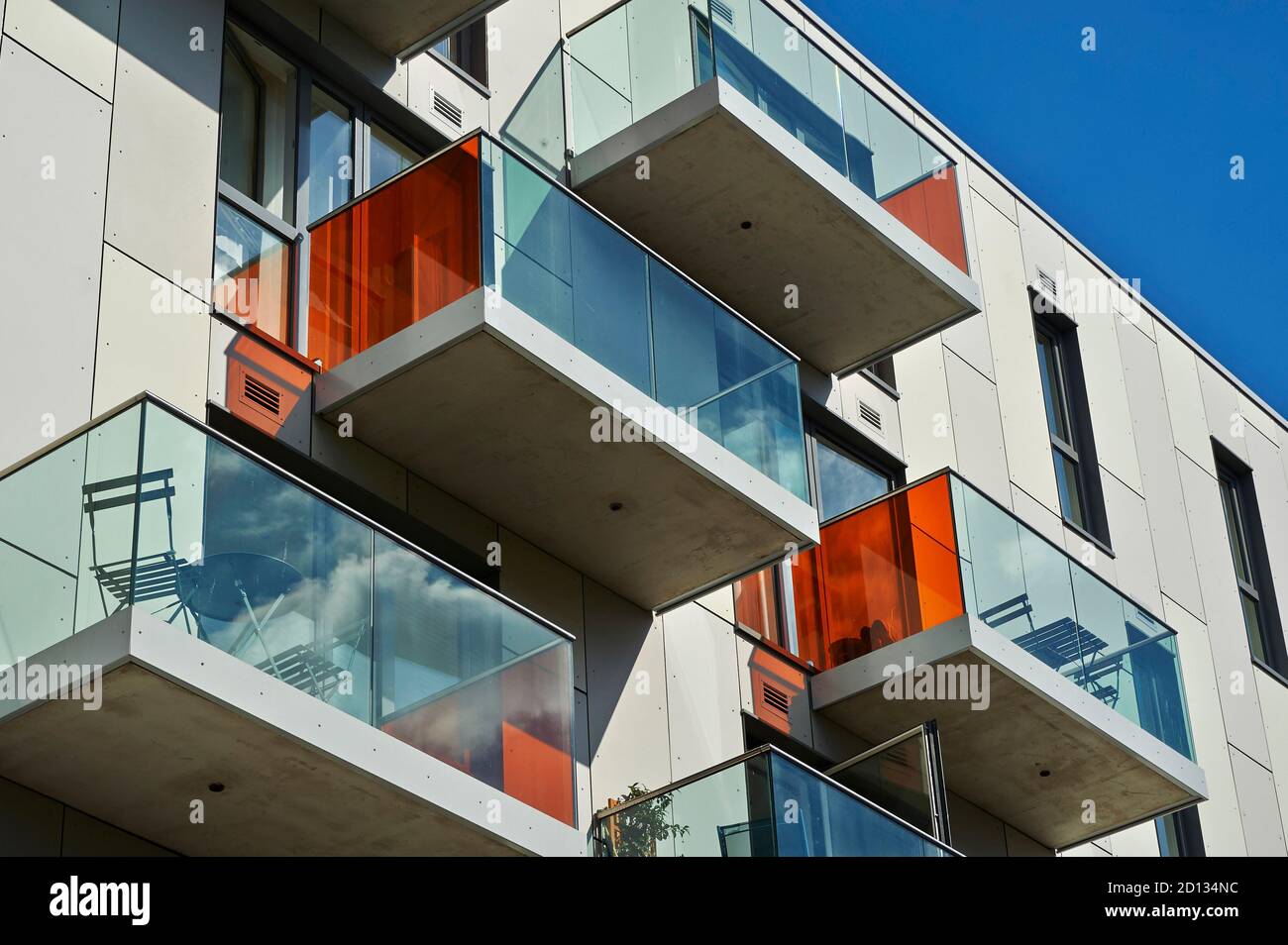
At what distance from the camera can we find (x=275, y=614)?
407 inches

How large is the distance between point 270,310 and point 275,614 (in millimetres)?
3270

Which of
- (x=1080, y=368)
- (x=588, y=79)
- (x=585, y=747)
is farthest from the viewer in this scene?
(x=1080, y=368)

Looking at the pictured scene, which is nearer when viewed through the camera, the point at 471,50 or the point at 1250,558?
the point at 471,50

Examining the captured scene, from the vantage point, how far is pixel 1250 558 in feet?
81.9

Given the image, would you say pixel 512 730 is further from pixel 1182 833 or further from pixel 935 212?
pixel 1182 833

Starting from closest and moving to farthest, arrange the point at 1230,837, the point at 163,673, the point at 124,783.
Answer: the point at 163,673 < the point at 124,783 < the point at 1230,837

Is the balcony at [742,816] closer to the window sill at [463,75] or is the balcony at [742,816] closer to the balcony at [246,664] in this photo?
the balcony at [246,664]

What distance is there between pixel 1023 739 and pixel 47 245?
8.78 metres

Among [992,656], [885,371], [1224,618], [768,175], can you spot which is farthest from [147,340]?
[1224,618]

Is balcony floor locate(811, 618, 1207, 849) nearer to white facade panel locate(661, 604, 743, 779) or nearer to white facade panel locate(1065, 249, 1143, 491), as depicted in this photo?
white facade panel locate(661, 604, 743, 779)

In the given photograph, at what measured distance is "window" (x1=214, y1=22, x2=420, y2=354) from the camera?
13008mm
